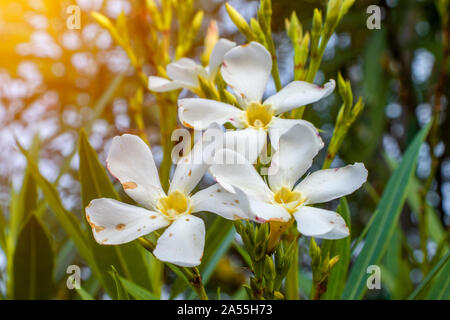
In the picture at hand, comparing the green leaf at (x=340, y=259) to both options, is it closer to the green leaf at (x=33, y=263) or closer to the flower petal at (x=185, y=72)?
the flower petal at (x=185, y=72)

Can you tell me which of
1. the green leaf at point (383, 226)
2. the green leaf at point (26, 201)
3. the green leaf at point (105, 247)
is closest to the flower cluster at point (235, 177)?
the green leaf at point (105, 247)

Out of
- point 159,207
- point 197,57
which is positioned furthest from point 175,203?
point 197,57

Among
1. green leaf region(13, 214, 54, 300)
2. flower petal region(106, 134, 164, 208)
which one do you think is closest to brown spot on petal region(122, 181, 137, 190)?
flower petal region(106, 134, 164, 208)

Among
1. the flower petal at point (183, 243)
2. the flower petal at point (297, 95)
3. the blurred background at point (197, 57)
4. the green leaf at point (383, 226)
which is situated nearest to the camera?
the flower petal at point (183, 243)

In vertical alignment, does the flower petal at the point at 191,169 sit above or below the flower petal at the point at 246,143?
below

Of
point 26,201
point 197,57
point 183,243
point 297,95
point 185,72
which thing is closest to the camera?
point 183,243

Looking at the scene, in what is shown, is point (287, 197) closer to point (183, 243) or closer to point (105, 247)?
point (183, 243)

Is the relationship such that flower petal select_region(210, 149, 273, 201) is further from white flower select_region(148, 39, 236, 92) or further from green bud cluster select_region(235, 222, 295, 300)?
white flower select_region(148, 39, 236, 92)
